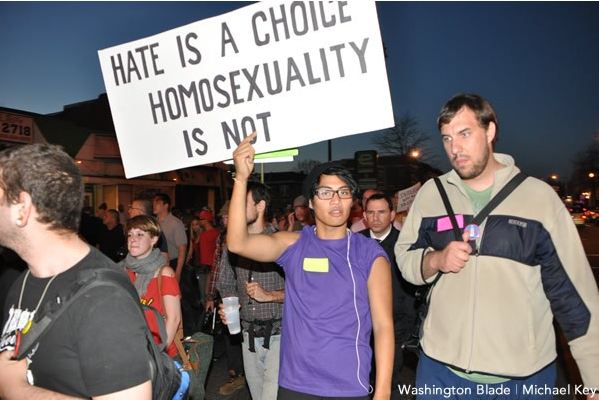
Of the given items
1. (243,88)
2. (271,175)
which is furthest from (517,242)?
(271,175)

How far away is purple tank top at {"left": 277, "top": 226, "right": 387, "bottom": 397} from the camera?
2779mm

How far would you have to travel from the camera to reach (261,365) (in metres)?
4.28

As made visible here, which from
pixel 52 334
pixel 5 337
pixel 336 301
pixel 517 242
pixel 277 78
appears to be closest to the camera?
pixel 52 334

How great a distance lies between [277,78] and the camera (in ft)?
10.8

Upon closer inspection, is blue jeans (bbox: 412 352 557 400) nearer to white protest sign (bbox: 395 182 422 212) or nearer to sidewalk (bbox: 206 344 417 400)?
sidewalk (bbox: 206 344 417 400)

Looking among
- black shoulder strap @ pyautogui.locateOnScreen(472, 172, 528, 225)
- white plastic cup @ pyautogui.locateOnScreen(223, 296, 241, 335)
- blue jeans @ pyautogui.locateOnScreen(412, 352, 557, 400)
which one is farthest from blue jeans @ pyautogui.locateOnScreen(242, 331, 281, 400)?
black shoulder strap @ pyautogui.locateOnScreen(472, 172, 528, 225)

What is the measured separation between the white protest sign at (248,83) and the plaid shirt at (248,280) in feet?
4.29

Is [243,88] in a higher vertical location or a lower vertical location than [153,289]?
higher

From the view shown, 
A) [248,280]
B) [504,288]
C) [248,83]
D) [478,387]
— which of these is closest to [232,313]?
[248,280]

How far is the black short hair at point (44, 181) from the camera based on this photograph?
1.79 metres

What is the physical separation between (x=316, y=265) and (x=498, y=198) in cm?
113

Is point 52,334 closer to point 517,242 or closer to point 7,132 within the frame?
point 517,242

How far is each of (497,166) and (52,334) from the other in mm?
2508

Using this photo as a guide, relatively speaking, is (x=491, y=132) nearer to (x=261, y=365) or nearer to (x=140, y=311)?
(x=140, y=311)
